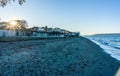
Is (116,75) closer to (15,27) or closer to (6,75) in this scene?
(6,75)

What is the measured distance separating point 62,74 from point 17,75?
2.86 metres

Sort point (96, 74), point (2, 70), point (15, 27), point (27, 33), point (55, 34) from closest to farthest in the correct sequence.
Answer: point (2, 70)
point (96, 74)
point (15, 27)
point (27, 33)
point (55, 34)

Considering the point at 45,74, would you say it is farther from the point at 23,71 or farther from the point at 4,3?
the point at 4,3

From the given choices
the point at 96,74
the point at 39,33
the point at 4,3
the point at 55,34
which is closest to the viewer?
the point at 96,74

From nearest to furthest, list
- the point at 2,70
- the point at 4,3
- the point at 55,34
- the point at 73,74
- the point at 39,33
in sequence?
the point at 2,70
the point at 73,74
the point at 4,3
the point at 39,33
the point at 55,34

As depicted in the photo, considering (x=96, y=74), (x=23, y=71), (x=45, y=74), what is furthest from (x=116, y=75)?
(x=23, y=71)

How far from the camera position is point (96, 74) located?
14859 millimetres

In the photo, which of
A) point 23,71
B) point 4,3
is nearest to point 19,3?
point 4,3

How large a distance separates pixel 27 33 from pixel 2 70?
83.0 meters

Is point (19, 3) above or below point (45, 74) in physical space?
above

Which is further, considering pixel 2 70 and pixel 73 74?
pixel 73 74

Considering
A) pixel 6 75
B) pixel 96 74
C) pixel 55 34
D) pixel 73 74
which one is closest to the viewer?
pixel 6 75

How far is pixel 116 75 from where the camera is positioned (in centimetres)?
1550

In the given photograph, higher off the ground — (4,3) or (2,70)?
(4,3)
